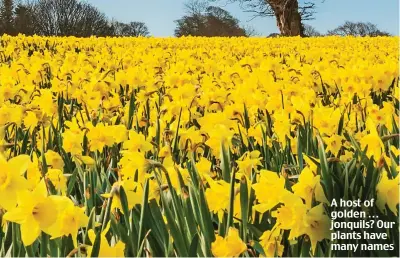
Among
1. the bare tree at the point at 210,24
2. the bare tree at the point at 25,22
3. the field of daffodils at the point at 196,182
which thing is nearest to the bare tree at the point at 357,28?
the bare tree at the point at 210,24

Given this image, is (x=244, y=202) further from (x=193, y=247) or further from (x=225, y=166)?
(x=225, y=166)

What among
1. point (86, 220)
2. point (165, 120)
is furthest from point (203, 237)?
point (165, 120)

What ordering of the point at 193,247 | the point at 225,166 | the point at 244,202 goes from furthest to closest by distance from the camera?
the point at 225,166, the point at 244,202, the point at 193,247

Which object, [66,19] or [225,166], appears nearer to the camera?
[225,166]

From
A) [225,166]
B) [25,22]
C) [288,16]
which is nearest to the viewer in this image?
[225,166]

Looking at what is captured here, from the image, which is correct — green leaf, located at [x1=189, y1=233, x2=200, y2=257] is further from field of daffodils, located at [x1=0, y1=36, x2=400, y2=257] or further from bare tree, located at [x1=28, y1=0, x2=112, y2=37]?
bare tree, located at [x1=28, y1=0, x2=112, y2=37]

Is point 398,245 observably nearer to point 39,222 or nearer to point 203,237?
point 203,237

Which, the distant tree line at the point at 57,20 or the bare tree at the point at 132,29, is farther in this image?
the bare tree at the point at 132,29

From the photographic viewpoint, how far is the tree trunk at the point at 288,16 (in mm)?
29109

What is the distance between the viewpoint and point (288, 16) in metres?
29.5

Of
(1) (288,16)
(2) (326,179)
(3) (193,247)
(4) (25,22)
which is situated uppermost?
(4) (25,22)

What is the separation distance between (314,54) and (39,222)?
7211 mm

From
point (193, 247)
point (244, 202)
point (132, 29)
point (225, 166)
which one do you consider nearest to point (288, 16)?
point (225, 166)

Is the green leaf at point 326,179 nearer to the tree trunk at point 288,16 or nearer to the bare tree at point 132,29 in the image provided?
the tree trunk at point 288,16
